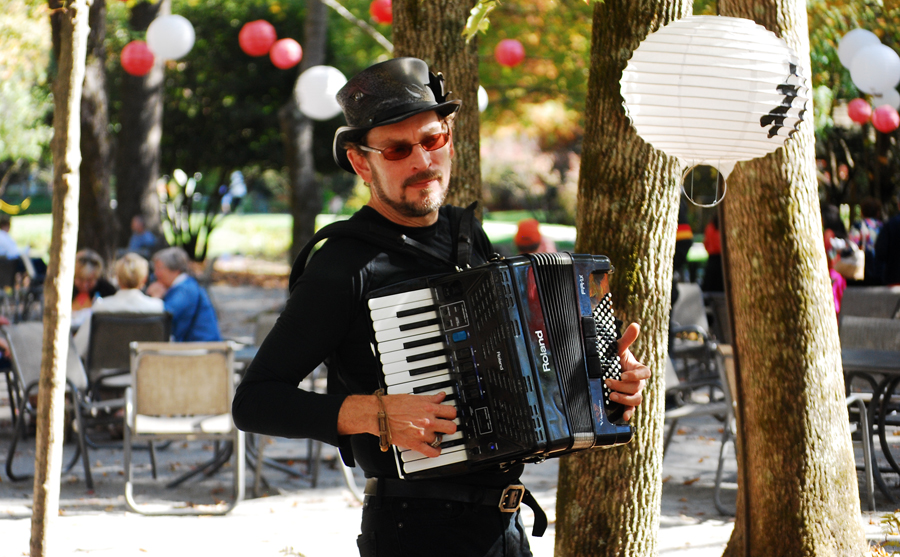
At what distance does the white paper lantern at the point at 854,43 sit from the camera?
10.3 metres

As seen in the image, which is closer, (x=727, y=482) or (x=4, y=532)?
(x=4, y=532)

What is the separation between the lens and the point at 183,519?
5.78 m

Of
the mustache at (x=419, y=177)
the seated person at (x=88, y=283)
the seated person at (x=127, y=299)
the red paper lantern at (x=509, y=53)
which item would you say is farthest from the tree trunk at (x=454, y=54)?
the red paper lantern at (x=509, y=53)

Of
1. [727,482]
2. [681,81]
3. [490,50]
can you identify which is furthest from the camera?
[490,50]

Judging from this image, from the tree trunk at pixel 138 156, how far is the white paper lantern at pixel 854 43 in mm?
10137

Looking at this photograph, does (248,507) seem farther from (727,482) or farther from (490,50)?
(490,50)

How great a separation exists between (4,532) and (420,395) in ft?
14.2

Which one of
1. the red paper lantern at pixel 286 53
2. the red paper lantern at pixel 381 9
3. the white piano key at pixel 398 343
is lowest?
the white piano key at pixel 398 343

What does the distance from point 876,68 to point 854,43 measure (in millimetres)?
766

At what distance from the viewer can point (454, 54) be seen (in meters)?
4.70

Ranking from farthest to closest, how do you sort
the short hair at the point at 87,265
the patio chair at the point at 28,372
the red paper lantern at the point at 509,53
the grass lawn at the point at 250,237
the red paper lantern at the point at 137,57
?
the grass lawn at the point at 250,237, the red paper lantern at the point at 509,53, the red paper lantern at the point at 137,57, the short hair at the point at 87,265, the patio chair at the point at 28,372

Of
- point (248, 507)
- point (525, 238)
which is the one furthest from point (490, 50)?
point (248, 507)

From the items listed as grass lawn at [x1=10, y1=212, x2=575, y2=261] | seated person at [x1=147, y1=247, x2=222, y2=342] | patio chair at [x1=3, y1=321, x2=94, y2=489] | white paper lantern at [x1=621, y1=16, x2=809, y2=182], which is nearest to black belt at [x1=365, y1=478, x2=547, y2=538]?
white paper lantern at [x1=621, y1=16, x2=809, y2=182]

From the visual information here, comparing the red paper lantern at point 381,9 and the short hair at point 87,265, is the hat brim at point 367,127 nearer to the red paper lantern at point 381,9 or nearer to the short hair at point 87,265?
the short hair at point 87,265
